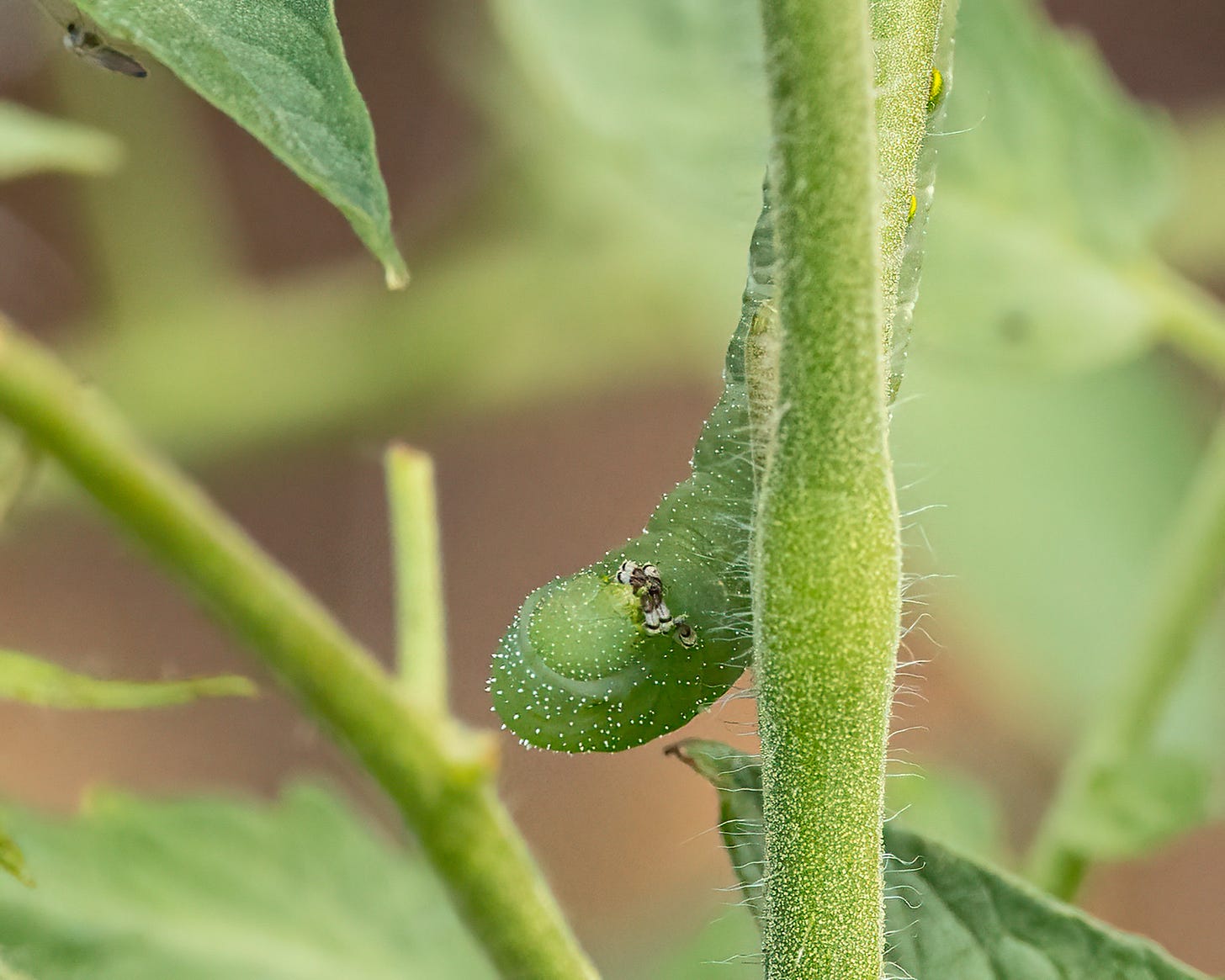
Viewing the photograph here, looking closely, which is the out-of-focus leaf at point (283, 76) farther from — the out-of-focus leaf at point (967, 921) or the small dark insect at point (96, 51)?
the out-of-focus leaf at point (967, 921)

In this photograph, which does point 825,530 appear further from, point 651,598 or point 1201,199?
point 1201,199

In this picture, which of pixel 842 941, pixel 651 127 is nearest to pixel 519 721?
pixel 842 941

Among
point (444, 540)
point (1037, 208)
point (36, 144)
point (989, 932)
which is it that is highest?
point (444, 540)

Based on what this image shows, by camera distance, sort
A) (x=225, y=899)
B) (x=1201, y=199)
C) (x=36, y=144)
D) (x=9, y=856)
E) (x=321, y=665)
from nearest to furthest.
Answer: (x=9, y=856) < (x=321, y=665) < (x=36, y=144) < (x=225, y=899) < (x=1201, y=199)

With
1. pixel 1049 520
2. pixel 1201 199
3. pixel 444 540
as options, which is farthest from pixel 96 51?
pixel 444 540

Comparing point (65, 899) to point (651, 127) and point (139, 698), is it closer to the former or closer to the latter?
point (139, 698)

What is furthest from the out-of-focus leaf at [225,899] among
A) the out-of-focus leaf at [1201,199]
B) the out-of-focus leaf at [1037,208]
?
the out-of-focus leaf at [1201,199]

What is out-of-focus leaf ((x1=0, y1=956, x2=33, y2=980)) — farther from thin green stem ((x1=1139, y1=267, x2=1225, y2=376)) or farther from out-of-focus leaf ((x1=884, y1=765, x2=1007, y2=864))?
thin green stem ((x1=1139, y1=267, x2=1225, y2=376))
